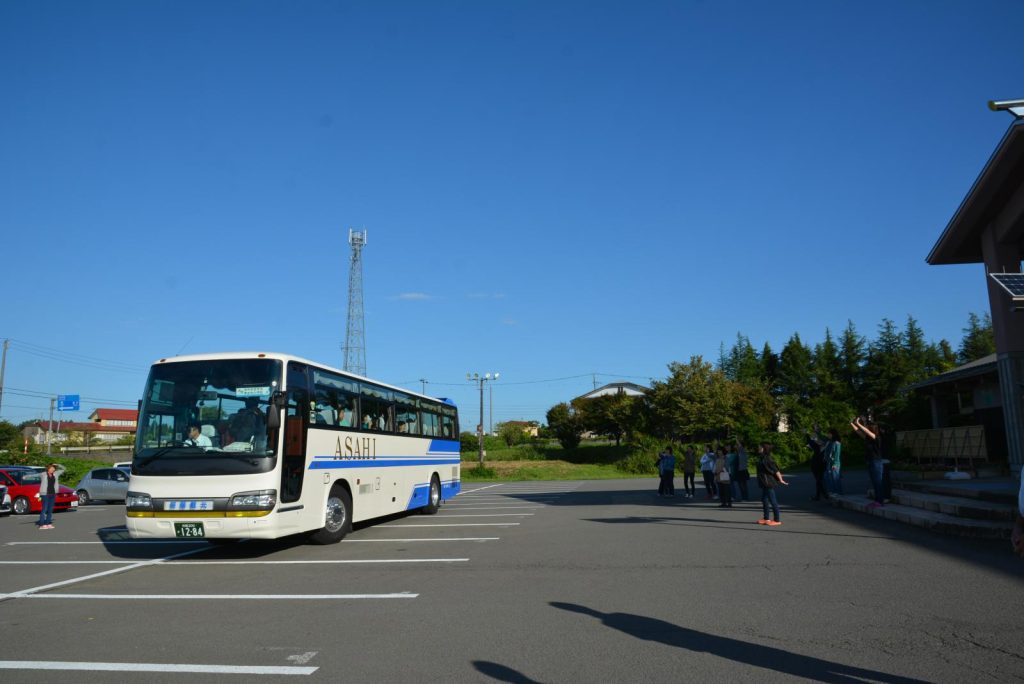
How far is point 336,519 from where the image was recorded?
1236cm

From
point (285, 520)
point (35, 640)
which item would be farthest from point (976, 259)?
point (35, 640)

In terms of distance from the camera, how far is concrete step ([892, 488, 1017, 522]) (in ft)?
38.1

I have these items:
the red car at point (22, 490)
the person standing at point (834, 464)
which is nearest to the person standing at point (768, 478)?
the person standing at point (834, 464)

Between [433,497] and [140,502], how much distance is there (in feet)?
28.5

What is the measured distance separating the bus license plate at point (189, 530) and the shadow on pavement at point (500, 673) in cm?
617

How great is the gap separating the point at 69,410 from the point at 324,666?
6426 centimetres

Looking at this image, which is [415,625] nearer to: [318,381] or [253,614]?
[253,614]

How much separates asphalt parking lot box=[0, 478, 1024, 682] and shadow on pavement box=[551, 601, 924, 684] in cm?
2

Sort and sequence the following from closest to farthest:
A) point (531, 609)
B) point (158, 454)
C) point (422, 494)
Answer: point (531, 609)
point (158, 454)
point (422, 494)

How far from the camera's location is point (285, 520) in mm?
10312

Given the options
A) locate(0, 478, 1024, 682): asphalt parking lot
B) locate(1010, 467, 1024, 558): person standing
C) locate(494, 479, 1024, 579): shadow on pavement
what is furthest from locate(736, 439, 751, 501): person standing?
locate(1010, 467, 1024, 558): person standing

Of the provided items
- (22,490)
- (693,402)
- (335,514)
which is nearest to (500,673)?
(335,514)

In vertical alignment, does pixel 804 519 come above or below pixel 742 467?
below

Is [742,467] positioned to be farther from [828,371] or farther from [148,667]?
[828,371]
